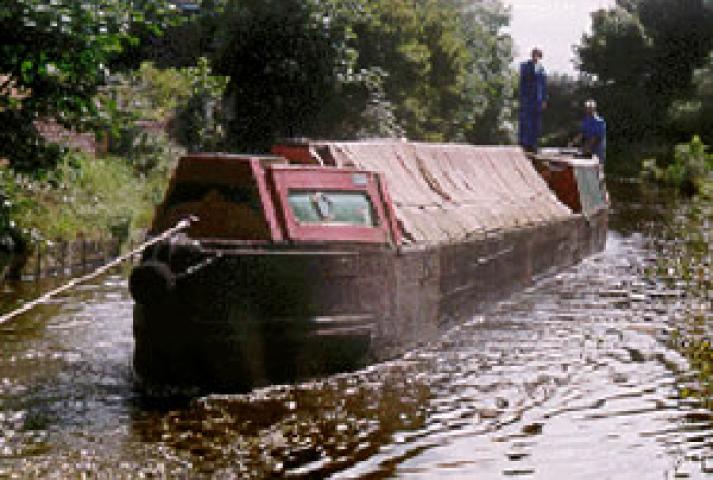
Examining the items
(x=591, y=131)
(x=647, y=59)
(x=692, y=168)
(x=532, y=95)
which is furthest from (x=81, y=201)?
(x=647, y=59)

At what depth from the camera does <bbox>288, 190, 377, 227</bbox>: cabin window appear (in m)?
8.42

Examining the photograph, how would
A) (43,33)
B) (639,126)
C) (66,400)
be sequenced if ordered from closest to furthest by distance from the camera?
(66,400)
(43,33)
(639,126)

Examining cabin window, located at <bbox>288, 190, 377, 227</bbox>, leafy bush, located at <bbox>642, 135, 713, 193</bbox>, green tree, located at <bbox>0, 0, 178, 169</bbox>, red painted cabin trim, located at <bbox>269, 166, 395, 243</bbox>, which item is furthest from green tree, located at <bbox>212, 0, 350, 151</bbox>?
cabin window, located at <bbox>288, 190, 377, 227</bbox>

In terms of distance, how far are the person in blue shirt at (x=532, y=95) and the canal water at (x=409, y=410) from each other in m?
7.49

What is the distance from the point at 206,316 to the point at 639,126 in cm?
4441

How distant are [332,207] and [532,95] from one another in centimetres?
1097

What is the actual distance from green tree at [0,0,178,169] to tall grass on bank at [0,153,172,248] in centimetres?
46

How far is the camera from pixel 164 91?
2322 cm

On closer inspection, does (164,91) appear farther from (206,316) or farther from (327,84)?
(206,316)

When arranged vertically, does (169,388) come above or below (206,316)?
below

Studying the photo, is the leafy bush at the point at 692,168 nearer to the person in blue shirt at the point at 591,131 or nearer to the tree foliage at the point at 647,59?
the person in blue shirt at the point at 591,131

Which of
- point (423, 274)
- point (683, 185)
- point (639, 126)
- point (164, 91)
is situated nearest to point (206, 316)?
point (423, 274)

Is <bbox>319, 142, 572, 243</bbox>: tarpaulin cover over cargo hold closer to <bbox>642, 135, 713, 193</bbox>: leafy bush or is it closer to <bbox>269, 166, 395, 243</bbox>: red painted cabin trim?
<bbox>269, 166, 395, 243</bbox>: red painted cabin trim

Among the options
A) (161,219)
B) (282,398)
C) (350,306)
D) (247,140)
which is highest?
(247,140)
